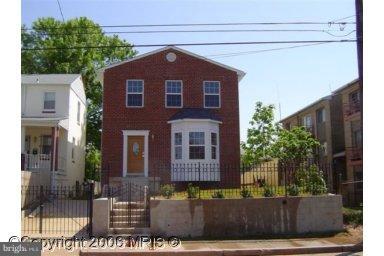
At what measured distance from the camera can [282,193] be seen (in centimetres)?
1750

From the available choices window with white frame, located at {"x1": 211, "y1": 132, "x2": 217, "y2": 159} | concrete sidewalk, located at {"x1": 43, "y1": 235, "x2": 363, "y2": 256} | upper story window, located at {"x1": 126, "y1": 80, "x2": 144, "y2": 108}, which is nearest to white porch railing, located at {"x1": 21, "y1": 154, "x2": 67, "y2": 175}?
upper story window, located at {"x1": 126, "y1": 80, "x2": 144, "y2": 108}

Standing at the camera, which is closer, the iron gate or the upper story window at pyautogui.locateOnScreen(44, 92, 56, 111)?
the iron gate

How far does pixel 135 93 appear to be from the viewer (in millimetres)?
26156

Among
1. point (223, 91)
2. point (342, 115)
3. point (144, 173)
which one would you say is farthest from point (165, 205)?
point (342, 115)

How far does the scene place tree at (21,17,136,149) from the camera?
44.1m

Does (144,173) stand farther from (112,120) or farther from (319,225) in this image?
(319,225)

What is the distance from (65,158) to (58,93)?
4259 millimetres

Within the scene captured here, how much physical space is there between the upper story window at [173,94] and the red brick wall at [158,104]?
205 mm

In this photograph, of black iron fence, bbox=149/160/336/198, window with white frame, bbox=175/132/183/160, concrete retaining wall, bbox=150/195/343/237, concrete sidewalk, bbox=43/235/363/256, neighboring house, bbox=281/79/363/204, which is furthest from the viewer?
neighboring house, bbox=281/79/363/204

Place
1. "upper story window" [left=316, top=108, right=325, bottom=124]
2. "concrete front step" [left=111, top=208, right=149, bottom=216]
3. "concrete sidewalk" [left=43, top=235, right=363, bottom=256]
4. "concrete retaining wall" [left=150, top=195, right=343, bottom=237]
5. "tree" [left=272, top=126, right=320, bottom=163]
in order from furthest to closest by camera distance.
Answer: "upper story window" [left=316, top=108, right=325, bottom=124], "tree" [left=272, top=126, right=320, bottom=163], "concrete front step" [left=111, top=208, right=149, bottom=216], "concrete retaining wall" [left=150, top=195, right=343, bottom=237], "concrete sidewalk" [left=43, top=235, right=363, bottom=256]

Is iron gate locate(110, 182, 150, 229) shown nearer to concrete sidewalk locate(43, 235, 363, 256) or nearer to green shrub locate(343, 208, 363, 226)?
concrete sidewalk locate(43, 235, 363, 256)

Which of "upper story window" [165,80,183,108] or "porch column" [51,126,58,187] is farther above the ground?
"upper story window" [165,80,183,108]

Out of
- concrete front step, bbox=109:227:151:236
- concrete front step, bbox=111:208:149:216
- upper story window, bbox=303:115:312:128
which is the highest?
upper story window, bbox=303:115:312:128

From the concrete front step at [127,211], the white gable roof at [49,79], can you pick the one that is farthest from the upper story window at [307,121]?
the concrete front step at [127,211]
